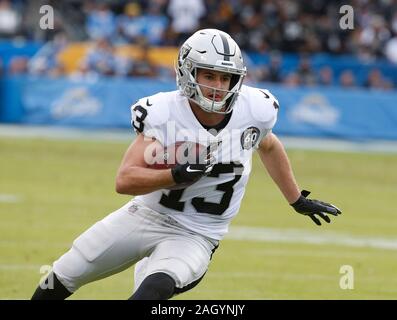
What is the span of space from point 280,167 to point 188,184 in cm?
87

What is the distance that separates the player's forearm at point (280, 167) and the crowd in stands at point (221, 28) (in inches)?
636

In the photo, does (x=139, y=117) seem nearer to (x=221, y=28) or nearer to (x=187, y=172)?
(x=187, y=172)

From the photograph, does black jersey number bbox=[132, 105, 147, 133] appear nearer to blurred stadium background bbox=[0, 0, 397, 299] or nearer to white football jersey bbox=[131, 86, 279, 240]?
white football jersey bbox=[131, 86, 279, 240]

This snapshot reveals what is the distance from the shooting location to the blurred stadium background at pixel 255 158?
360 inches

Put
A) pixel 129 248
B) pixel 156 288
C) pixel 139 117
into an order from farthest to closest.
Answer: pixel 129 248
pixel 139 117
pixel 156 288

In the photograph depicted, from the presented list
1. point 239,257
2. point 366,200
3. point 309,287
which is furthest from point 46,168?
point 309,287

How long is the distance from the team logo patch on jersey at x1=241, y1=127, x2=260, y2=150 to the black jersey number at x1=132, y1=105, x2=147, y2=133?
1.96 feet

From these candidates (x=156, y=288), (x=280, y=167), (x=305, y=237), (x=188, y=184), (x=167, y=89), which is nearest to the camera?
(x=156, y=288)

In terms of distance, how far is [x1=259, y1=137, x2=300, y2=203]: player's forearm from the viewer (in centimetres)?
619

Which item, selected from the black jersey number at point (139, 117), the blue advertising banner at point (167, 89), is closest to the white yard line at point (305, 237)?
the black jersey number at point (139, 117)

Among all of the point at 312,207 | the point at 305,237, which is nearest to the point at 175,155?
the point at 312,207

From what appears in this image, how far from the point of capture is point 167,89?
20.7 m

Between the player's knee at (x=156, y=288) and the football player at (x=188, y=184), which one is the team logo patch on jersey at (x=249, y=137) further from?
the player's knee at (x=156, y=288)
